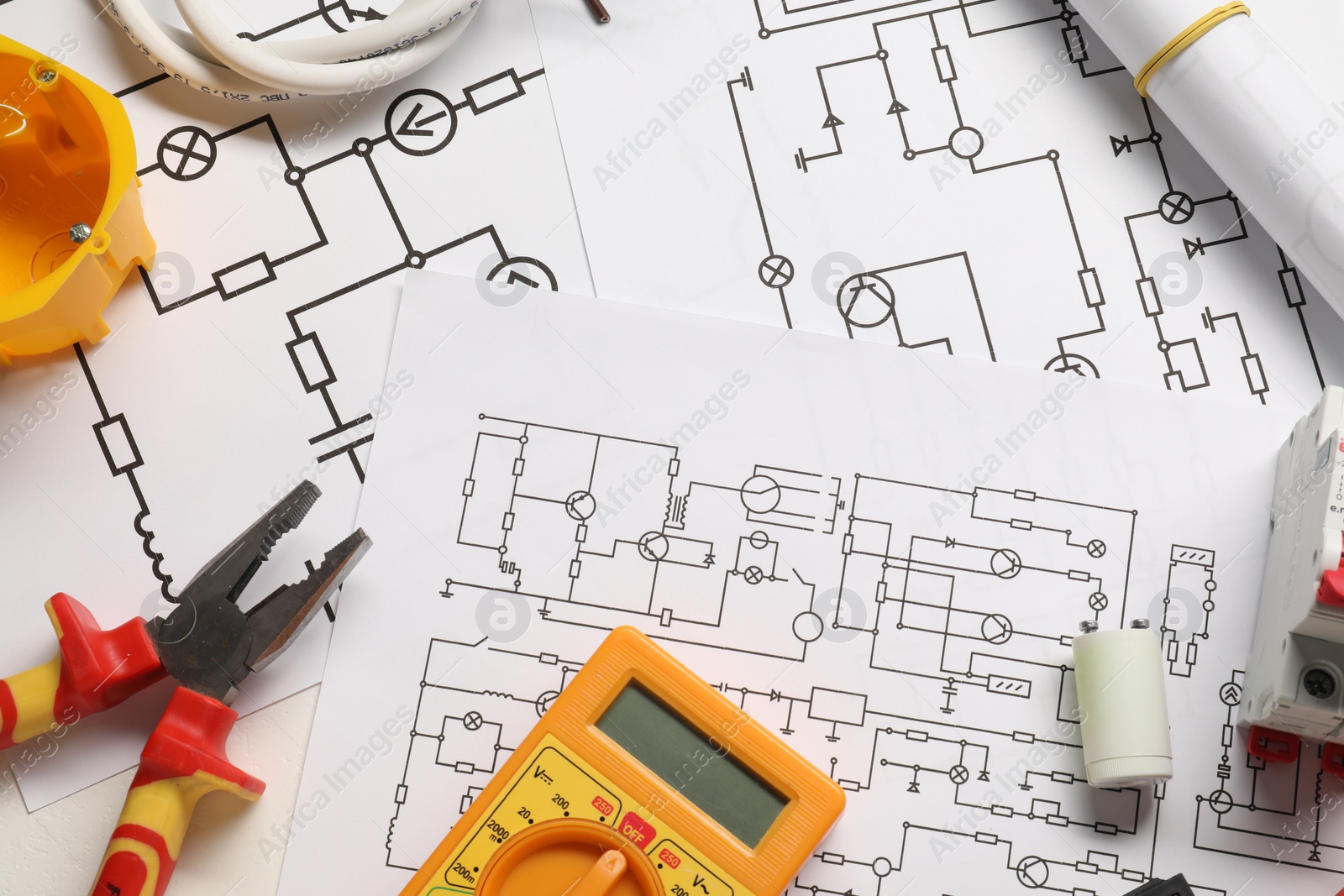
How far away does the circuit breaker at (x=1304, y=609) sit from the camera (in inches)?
36.8

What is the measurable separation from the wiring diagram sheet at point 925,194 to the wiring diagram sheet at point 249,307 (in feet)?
0.28

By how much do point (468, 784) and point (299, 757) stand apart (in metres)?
0.16

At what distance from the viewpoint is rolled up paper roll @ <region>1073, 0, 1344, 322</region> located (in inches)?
41.2

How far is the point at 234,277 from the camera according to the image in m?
Result: 1.10

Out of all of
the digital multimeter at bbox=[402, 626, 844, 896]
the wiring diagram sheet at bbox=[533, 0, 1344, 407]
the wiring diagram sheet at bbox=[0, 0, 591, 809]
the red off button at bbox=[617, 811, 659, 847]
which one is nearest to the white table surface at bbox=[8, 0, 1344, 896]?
the wiring diagram sheet at bbox=[0, 0, 591, 809]

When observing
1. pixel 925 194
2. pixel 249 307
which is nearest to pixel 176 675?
pixel 249 307

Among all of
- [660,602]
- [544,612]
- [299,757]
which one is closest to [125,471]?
[299,757]

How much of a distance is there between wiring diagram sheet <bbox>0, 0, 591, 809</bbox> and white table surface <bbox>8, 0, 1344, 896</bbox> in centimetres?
2

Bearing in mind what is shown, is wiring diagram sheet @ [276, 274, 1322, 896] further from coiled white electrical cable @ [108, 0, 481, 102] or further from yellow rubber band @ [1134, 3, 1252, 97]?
yellow rubber band @ [1134, 3, 1252, 97]

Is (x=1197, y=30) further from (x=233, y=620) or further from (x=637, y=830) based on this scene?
(x=233, y=620)

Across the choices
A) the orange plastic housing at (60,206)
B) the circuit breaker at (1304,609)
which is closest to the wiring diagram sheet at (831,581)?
the circuit breaker at (1304,609)

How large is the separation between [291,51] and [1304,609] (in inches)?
42.9

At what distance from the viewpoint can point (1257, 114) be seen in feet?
3.45

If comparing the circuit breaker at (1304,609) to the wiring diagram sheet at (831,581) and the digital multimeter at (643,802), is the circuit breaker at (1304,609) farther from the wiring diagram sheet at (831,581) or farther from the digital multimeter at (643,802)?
the digital multimeter at (643,802)
